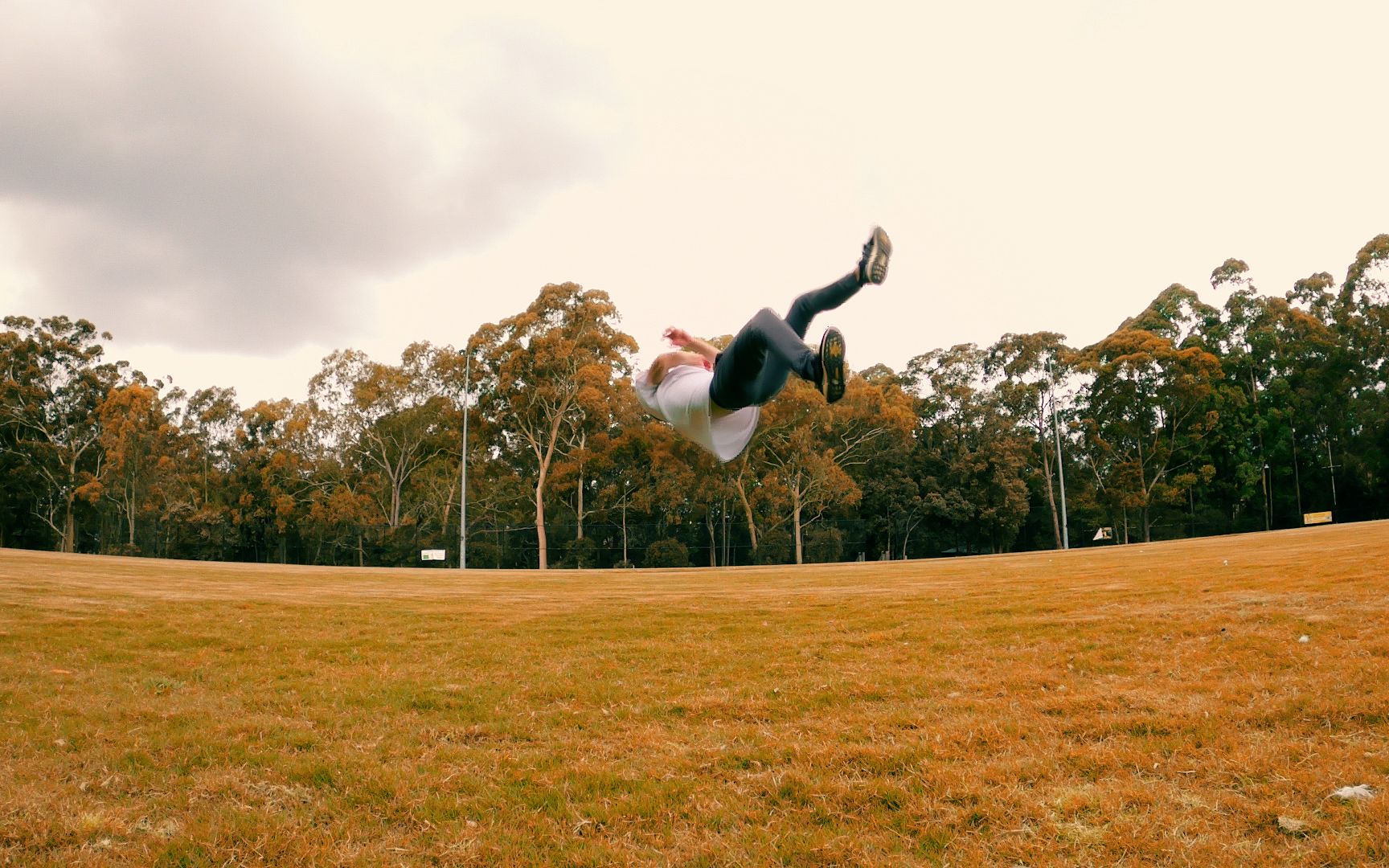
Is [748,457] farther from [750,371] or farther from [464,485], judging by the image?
[750,371]

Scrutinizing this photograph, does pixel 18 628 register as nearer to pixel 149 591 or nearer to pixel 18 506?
pixel 149 591

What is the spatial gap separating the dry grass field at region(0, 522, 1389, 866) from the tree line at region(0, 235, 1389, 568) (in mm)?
30634

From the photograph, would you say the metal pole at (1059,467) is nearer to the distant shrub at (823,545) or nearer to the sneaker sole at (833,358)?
the distant shrub at (823,545)

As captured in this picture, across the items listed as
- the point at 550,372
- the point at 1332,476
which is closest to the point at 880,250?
the point at 550,372

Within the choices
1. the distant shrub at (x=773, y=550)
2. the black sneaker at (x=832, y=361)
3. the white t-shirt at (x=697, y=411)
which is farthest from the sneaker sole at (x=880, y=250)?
the distant shrub at (x=773, y=550)

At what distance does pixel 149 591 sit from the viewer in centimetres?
1563

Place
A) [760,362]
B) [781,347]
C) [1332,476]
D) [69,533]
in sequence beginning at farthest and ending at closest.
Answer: [69,533] → [1332,476] → [760,362] → [781,347]

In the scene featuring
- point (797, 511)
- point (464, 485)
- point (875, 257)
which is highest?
point (875, 257)

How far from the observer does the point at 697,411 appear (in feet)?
19.2

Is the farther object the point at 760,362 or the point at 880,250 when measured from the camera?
the point at 760,362

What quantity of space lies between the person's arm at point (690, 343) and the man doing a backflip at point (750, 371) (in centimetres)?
20

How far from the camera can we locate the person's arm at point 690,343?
6871 millimetres

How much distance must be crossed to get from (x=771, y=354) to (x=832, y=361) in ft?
1.40

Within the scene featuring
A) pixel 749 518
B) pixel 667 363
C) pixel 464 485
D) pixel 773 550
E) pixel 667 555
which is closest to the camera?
pixel 667 363
